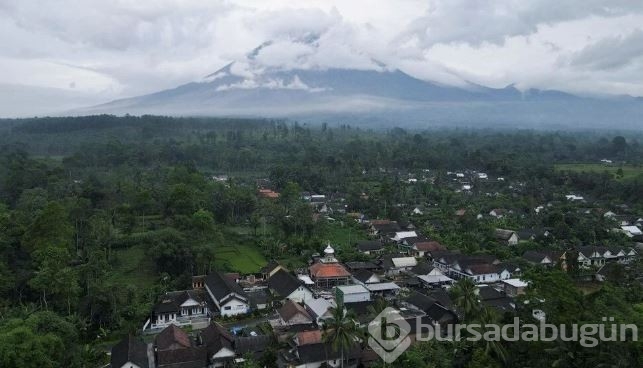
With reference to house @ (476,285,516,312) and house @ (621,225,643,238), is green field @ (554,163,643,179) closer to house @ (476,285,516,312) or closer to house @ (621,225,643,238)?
house @ (621,225,643,238)

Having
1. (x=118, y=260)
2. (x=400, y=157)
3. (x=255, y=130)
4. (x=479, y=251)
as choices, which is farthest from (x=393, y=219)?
(x=255, y=130)

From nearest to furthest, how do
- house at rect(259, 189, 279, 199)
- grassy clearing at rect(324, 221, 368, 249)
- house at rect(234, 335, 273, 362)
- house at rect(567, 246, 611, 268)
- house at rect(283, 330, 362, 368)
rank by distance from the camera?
1. house at rect(283, 330, 362, 368)
2. house at rect(234, 335, 273, 362)
3. house at rect(567, 246, 611, 268)
4. grassy clearing at rect(324, 221, 368, 249)
5. house at rect(259, 189, 279, 199)

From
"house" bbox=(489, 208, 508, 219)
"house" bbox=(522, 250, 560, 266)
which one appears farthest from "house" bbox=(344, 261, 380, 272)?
"house" bbox=(489, 208, 508, 219)

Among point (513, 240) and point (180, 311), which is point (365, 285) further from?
point (513, 240)

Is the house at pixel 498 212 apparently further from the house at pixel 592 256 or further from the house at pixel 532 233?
the house at pixel 592 256

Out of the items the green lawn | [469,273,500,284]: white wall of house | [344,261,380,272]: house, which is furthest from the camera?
the green lawn

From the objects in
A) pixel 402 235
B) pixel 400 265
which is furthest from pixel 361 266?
pixel 402 235

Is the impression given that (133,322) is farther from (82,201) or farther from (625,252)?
(625,252)
